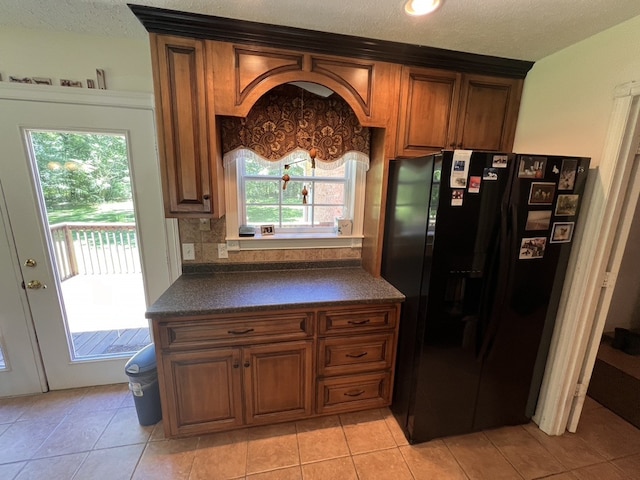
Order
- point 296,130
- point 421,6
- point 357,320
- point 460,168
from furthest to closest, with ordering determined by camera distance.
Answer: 1. point 296,130
2. point 357,320
3. point 460,168
4. point 421,6

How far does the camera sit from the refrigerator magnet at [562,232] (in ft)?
5.05

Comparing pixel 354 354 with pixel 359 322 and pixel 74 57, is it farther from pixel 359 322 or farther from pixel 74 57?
pixel 74 57

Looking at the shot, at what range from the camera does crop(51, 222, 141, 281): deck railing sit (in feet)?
6.29

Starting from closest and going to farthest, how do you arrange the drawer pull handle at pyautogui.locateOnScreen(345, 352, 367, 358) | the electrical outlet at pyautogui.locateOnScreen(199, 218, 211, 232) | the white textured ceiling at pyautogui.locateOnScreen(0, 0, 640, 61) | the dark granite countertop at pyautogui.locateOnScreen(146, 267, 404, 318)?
the white textured ceiling at pyautogui.locateOnScreen(0, 0, 640, 61) < the dark granite countertop at pyautogui.locateOnScreen(146, 267, 404, 318) < the drawer pull handle at pyautogui.locateOnScreen(345, 352, 367, 358) < the electrical outlet at pyautogui.locateOnScreen(199, 218, 211, 232)

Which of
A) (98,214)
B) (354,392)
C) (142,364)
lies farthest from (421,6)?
(142,364)

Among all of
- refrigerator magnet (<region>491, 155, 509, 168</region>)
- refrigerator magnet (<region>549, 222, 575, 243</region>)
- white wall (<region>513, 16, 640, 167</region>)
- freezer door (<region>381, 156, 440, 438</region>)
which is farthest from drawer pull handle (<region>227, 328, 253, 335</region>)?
white wall (<region>513, 16, 640, 167</region>)

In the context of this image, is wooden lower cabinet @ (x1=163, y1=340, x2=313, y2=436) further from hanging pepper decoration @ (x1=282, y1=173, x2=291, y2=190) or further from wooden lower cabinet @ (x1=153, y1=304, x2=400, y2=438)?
hanging pepper decoration @ (x1=282, y1=173, x2=291, y2=190)

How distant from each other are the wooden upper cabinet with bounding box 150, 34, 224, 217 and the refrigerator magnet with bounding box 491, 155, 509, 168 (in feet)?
5.03

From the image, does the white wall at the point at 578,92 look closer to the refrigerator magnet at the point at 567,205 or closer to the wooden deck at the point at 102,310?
the refrigerator magnet at the point at 567,205

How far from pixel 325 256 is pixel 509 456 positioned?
5.60 feet

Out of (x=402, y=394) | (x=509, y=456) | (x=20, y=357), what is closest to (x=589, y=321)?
(x=509, y=456)

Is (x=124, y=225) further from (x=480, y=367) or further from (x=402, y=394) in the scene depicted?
(x=480, y=367)

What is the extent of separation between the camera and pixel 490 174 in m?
1.39

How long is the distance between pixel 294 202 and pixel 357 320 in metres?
1.04
